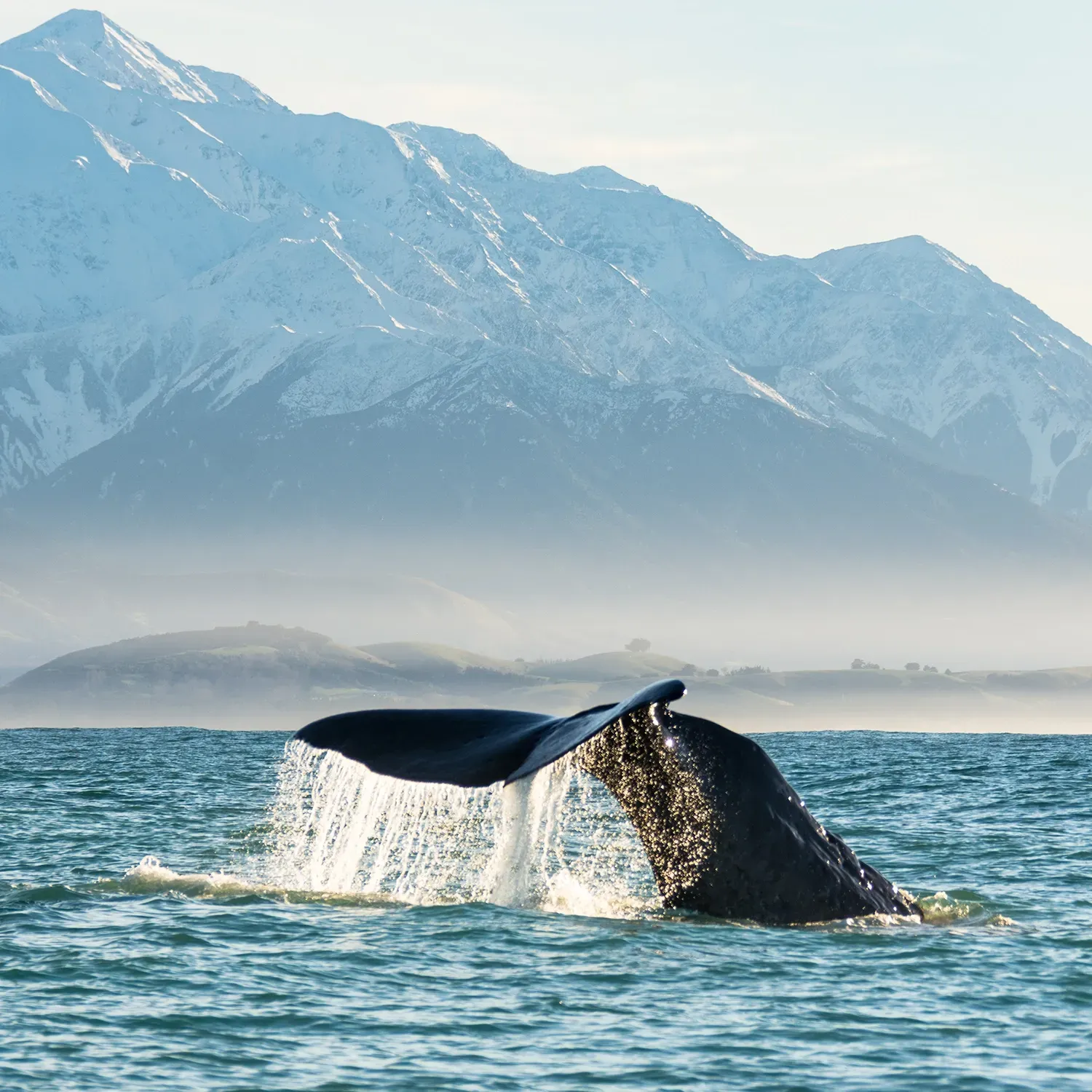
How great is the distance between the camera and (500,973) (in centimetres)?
1154

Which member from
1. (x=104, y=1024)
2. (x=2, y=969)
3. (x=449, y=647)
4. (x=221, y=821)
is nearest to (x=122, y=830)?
(x=221, y=821)

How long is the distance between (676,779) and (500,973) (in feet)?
7.00

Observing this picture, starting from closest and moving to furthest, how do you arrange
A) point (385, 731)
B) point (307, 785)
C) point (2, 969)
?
point (385, 731) < point (2, 969) < point (307, 785)

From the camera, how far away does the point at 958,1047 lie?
9.80 m

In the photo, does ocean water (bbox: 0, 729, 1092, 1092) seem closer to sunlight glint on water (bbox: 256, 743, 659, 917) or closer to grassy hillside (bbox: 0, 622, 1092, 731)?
sunlight glint on water (bbox: 256, 743, 659, 917)

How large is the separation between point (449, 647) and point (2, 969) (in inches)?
4611

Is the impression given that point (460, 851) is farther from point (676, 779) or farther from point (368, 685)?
point (368, 685)

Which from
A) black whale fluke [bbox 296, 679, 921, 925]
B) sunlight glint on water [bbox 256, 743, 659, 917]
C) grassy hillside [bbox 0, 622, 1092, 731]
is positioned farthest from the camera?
grassy hillside [bbox 0, 622, 1092, 731]

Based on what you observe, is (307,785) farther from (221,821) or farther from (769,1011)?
(769,1011)

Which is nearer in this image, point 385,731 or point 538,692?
point 385,731

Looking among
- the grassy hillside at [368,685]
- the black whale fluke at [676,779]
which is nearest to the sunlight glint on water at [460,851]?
the black whale fluke at [676,779]

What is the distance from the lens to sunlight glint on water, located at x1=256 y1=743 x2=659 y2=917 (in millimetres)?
10508

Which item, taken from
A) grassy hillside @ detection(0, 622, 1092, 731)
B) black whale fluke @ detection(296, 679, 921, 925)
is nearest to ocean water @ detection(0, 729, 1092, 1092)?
black whale fluke @ detection(296, 679, 921, 925)

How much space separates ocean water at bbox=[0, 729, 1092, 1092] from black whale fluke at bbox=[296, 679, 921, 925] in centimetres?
23
